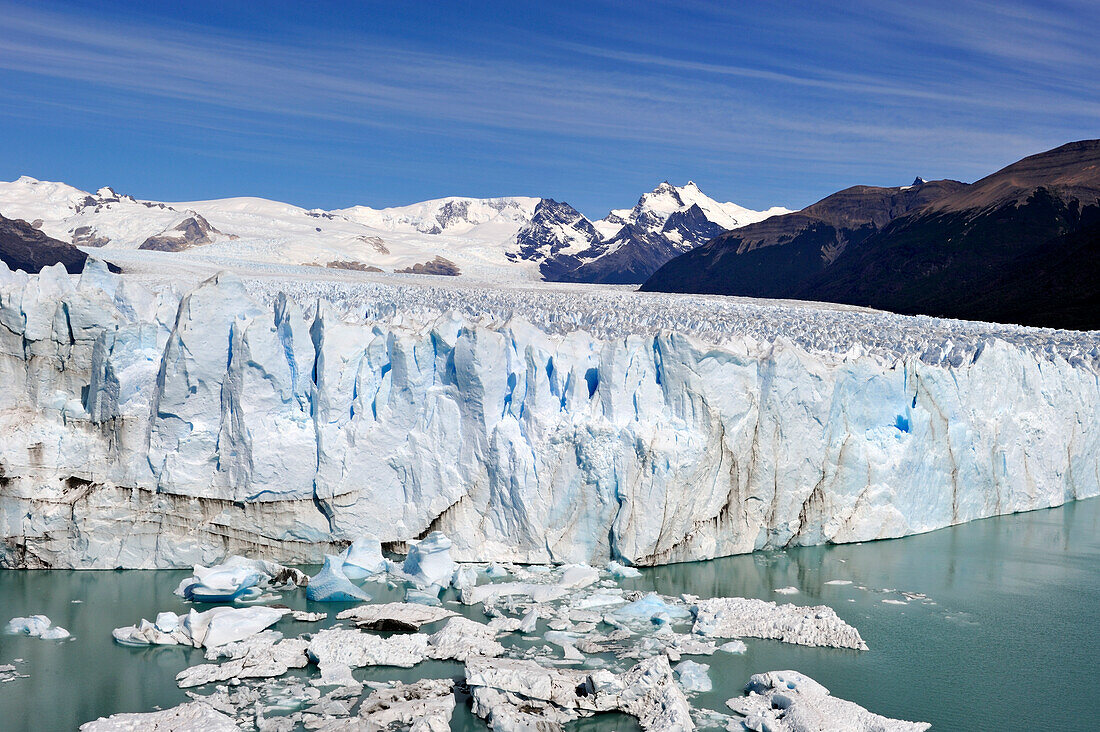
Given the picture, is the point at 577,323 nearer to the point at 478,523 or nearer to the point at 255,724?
the point at 478,523

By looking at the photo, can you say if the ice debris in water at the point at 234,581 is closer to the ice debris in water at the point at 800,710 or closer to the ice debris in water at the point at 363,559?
the ice debris in water at the point at 363,559

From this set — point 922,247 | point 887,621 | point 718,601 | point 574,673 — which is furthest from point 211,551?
point 922,247

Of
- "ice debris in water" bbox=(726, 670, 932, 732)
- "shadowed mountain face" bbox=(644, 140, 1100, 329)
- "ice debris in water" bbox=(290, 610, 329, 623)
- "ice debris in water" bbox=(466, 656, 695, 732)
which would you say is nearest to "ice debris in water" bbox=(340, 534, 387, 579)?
"ice debris in water" bbox=(290, 610, 329, 623)

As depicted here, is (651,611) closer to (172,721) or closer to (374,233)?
(172,721)

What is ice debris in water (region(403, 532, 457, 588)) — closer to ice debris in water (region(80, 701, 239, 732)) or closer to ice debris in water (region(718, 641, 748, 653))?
ice debris in water (region(718, 641, 748, 653))

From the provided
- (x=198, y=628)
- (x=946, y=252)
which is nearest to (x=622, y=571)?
(x=198, y=628)

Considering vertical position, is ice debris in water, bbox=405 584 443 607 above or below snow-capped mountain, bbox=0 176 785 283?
below

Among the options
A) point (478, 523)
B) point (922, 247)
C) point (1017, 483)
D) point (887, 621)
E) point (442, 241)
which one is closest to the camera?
point (887, 621)
